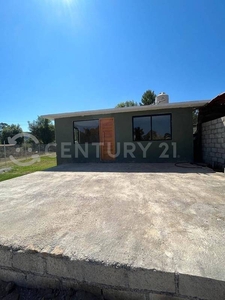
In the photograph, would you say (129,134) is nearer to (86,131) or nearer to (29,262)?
(86,131)

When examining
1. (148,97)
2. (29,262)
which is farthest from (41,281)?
(148,97)

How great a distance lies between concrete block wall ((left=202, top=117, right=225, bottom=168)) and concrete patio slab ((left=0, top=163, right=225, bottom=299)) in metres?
3.05

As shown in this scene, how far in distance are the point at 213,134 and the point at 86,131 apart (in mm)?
5244

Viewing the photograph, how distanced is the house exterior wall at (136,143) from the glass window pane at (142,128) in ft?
0.58

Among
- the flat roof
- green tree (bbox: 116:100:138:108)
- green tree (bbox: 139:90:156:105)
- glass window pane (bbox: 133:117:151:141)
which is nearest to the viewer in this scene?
the flat roof

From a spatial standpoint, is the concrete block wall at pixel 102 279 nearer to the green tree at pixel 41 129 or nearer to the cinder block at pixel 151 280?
the cinder block at pixel 151 280

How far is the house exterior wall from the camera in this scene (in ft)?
20.3

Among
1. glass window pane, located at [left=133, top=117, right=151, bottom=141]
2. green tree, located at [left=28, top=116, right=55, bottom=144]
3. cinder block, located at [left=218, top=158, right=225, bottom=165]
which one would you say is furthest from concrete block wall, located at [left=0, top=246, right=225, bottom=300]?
green tree, located at [left=28, top=116, right=55, bottom=144]

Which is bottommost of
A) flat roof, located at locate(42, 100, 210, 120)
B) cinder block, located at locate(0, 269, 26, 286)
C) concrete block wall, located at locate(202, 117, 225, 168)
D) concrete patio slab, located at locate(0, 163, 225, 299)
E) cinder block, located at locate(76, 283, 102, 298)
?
cinder block, located at locate(0, 269, 26, 286)

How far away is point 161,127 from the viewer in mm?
6414

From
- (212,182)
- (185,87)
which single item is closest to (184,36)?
(212,182)

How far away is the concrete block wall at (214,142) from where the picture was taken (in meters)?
4.54

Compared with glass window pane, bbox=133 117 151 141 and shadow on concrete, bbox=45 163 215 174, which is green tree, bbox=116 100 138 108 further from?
shadow on concrete, bbox=45 163 215 174

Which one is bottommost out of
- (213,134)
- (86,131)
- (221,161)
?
(221,161)
